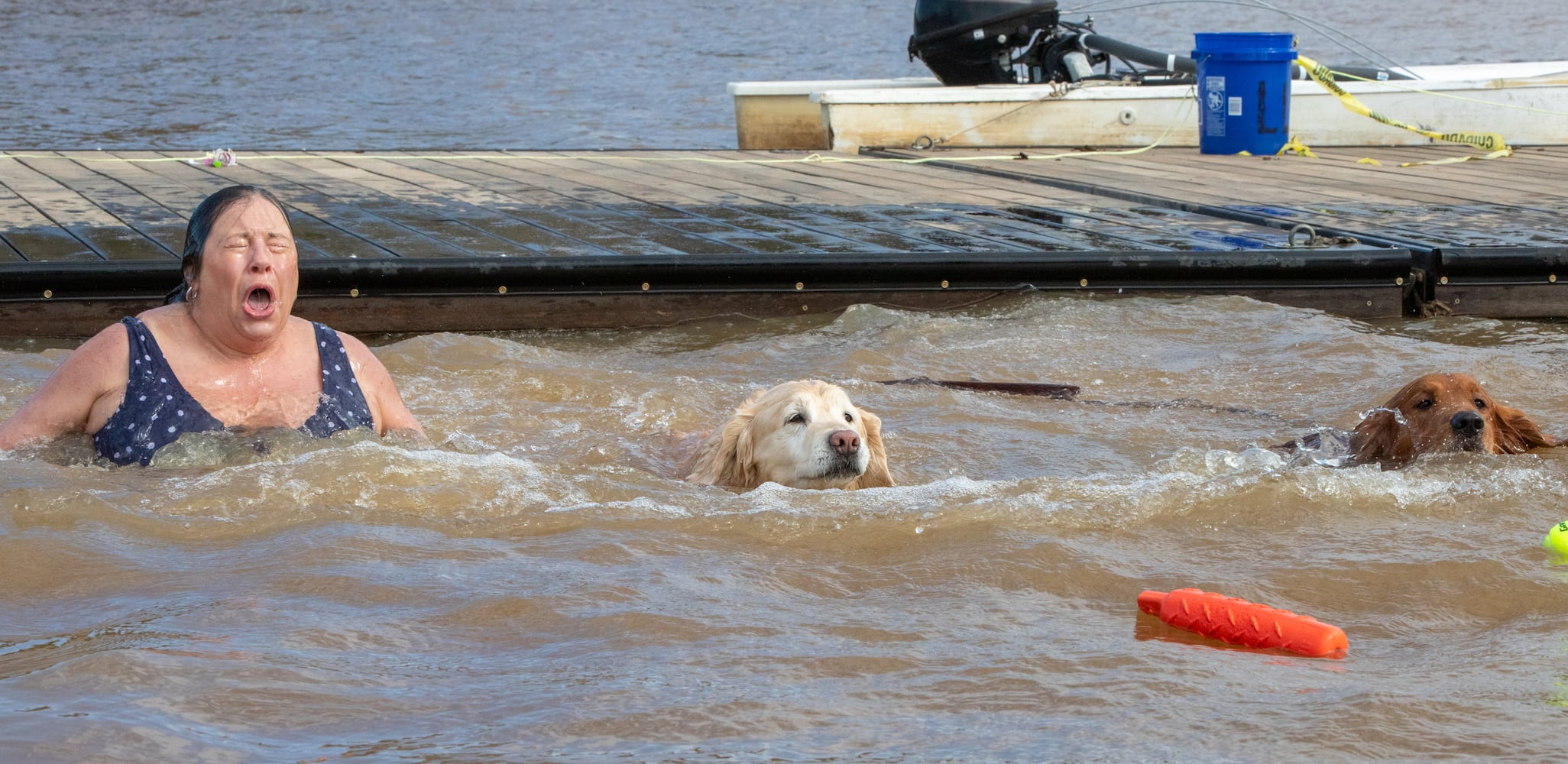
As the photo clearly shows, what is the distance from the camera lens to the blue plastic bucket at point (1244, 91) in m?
12.3

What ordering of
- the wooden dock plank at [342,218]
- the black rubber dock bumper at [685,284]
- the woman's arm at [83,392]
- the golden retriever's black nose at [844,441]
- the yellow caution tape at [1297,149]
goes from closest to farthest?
Answer: the woman's arm at [83,392], the golden retriever's black nose at [844,441], the black rubber dock bumper at [685,284], the wooden dock plank at [342,218], the yellow caution tape at [1297,149]

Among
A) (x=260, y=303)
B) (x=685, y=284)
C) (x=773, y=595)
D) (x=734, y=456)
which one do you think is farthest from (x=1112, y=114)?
(x=773, y=595)

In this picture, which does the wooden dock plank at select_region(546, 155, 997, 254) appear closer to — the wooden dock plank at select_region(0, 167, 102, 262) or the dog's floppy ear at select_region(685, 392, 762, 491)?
the dog's floppy ear at select_region(685, 392, 762, 491)

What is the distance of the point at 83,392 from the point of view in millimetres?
4762

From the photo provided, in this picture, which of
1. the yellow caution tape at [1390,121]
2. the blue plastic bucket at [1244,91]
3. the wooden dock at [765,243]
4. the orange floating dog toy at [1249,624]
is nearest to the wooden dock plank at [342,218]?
the wooden dock at [765,243]

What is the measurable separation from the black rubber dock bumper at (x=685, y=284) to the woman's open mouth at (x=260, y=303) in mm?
2619

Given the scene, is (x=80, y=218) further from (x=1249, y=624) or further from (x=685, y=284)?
(x=1249, y=624)

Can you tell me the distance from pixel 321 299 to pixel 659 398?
1963mm

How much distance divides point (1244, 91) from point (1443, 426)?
8.08m

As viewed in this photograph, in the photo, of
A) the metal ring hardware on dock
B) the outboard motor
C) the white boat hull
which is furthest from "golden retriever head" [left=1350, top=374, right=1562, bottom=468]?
the outboard motor

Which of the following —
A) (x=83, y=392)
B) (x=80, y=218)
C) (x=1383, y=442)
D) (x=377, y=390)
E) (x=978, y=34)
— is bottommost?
(x=1383, y=442)

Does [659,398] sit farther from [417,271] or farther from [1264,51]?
[1264,51]

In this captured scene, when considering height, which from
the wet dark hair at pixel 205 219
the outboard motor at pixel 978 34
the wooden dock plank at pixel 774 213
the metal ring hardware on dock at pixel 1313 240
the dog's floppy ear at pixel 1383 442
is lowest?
the dog's floppy ear at pixel 1383 442

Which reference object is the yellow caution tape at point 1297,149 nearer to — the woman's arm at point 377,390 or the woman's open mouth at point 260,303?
the woman's arm at point 377,390
